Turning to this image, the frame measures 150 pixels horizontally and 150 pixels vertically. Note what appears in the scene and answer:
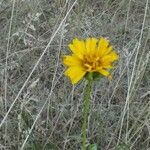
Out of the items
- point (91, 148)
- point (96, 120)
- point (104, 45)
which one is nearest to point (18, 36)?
point (96, 120)

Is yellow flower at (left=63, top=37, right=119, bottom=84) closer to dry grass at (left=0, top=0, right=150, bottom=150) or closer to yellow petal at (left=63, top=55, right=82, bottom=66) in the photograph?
yellow petal at (left=63, top=55, right=82, bottom=66)

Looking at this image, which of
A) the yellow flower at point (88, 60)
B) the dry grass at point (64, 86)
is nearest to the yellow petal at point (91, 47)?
the yellow flower at point (88, 60)

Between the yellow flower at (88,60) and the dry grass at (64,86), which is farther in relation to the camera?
the dry grass at (64,86)

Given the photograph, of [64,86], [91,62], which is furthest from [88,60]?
[64,86]

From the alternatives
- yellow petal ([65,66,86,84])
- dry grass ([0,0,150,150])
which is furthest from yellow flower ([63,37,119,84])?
dry grass ([0,0,150,150])

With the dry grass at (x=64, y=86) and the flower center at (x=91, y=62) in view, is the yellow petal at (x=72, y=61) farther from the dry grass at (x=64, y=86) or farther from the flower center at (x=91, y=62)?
the dry grass at (x=64, y=86)

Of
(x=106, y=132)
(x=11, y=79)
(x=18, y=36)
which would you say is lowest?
(x=106, y=132)

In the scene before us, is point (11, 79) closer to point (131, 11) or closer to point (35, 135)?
point (35, 135)
